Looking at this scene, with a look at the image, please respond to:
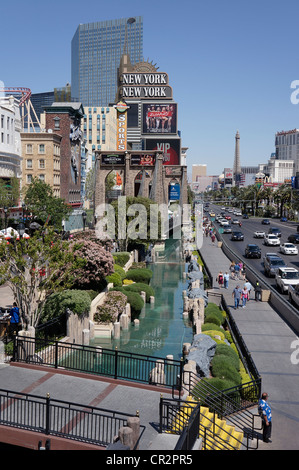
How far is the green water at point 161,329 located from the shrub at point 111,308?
118 cm

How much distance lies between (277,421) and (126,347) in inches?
445

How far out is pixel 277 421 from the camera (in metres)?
15.1

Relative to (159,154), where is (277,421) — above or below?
below

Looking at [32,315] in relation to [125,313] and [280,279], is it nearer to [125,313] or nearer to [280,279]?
[125,313]

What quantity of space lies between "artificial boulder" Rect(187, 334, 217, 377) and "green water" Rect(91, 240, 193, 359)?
3550 millimetres

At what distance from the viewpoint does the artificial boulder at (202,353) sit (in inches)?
700

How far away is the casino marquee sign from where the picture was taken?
13400 centimetres

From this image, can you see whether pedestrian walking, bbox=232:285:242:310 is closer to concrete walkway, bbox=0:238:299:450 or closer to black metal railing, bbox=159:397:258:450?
concrete walkway, bbox=0:238:299:450

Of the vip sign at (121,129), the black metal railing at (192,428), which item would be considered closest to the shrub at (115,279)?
the black metal railing at (192,428)

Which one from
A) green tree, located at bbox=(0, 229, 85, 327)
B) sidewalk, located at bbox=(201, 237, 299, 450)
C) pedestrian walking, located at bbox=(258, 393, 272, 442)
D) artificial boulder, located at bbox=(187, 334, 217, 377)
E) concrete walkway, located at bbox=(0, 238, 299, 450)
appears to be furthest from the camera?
green tree, located at bbox=(0, 229, 85, 327)

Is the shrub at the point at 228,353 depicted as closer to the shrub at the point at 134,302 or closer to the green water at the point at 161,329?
the green water at the point at 161,329

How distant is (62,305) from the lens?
23.1 meters

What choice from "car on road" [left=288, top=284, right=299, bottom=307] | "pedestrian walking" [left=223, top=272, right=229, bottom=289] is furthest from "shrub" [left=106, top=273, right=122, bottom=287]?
"car on road" [left=288, top=284, right=299, bottom=307]

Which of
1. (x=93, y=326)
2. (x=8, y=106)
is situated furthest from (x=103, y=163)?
(x=93, y=326)
